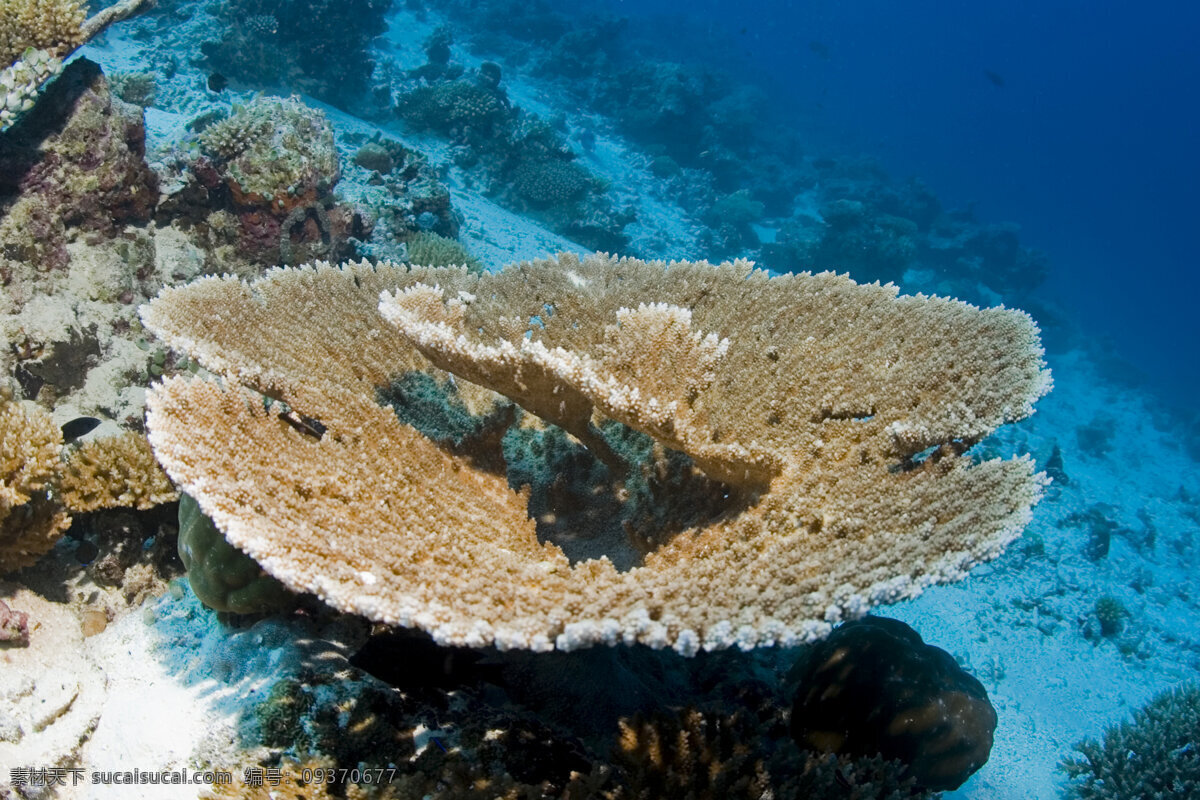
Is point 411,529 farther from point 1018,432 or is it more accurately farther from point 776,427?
point 1018,432

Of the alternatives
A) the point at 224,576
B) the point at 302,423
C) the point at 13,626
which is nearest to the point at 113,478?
the point at 13,626

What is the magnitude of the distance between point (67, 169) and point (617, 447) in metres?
5.19

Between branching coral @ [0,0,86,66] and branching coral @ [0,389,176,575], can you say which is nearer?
branching coral @ [0,389,176,575]

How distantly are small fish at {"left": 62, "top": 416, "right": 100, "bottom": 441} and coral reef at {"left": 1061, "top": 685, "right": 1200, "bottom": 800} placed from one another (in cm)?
863

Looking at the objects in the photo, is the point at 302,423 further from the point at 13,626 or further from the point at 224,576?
the point at 13,626

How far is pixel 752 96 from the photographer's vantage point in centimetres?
3241

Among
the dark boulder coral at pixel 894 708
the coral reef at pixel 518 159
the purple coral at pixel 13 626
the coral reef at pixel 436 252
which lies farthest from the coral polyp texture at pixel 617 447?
the coral reef at pixel 518 159

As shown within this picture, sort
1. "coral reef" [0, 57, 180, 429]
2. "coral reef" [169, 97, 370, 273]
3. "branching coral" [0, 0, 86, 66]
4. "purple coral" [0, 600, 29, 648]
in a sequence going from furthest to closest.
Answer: "coral reef" [169, 97, 370, 273], "branching coral" [0, 0, 86, 66], "coral reef" [0, 57, 180, 429], "purple coral" [0, 600, 29, 648]

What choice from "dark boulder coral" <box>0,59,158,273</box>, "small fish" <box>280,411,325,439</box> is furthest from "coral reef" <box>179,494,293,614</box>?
"dark boulder coral" <box>0,59,158,273</box>

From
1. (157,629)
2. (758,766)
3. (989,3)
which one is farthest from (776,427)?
(989,3)

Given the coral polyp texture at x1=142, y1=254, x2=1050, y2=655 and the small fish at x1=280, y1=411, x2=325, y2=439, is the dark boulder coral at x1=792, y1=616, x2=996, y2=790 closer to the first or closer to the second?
the coral polyp texture at x1=142, y1=254, x2=1050, y2=655

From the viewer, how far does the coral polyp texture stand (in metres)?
2.10

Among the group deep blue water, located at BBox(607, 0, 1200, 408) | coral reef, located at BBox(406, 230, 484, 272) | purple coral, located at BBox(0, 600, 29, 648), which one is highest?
deep blue water, located at BBox(607, 0, 1200, 408)

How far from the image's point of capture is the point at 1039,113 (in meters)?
76.9
